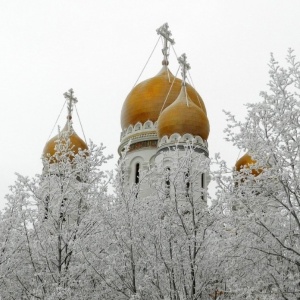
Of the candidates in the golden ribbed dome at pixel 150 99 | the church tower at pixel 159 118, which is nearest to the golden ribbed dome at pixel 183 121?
the church tower at pixel 159 118

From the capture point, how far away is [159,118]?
Answer: 25.3 metres

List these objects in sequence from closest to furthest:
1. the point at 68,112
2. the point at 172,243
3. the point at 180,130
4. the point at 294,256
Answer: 1. the point at 294,256
2. the point at 172,243
3. the point at 180,130
4. the point at 68,112

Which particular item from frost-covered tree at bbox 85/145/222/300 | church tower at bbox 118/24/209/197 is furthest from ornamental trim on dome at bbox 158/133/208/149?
frost-covered tree at bbox 85/145/222/300

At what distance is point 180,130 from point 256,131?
13.9 metres

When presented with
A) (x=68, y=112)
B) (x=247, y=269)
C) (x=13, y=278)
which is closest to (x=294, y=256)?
(x=247, y=269)

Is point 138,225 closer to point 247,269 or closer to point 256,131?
point 247,269

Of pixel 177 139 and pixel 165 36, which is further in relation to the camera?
pixel 165 36

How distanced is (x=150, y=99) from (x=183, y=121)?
17.4ft

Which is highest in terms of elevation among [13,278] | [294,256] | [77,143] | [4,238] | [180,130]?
[77,143]

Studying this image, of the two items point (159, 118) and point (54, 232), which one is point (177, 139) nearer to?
point (159, 118)

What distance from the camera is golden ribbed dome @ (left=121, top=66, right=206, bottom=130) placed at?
2861 cm

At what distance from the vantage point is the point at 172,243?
11.3m

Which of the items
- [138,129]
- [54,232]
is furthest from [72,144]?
[54,232]

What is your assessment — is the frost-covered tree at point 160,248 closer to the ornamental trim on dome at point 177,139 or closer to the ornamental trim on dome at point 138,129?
the ornamental trim on dome at point 177,139
